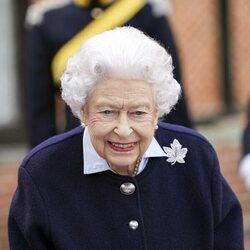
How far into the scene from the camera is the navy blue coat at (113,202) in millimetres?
2896

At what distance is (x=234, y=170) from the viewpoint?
6.11m

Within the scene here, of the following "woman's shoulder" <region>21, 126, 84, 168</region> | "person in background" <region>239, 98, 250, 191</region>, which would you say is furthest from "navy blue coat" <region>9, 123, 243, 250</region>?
"person in background" <region>239, 98, 250, 191</region>

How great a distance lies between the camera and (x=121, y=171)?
296cm

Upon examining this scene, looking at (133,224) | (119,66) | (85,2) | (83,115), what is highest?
(85,2)

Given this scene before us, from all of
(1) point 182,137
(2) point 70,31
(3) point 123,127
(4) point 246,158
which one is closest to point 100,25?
(2) point 70,31

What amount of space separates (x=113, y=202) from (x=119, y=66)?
49cm

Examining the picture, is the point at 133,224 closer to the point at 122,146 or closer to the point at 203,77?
the point at 122,146

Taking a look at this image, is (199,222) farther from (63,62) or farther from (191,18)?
(191,18)

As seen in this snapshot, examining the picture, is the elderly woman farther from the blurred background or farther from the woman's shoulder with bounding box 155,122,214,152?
the blurred background

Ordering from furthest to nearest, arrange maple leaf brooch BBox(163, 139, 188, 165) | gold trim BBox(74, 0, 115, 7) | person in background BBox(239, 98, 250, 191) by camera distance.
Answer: gold trim BBox(74, 0, 115, 7) → person in background BBox(239, 98, 250, 191) → maple leaf brooch BBox(163, 139, 188, 165)

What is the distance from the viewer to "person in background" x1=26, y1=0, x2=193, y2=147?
4.15 meters

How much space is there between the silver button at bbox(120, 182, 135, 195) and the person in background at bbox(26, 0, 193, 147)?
1171 millimetres

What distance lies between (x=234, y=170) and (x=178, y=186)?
3.17 m

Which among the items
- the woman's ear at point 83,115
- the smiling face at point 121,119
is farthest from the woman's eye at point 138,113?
the woman's ear at point 83,115
